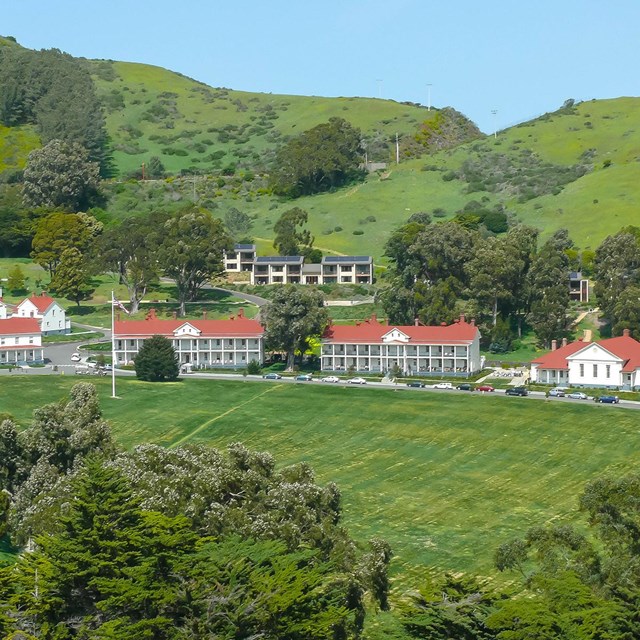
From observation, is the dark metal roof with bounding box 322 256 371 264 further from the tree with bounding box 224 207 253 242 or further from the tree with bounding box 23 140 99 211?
the tree with bounding box 23 140 99 211

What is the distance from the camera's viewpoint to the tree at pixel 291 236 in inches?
6388

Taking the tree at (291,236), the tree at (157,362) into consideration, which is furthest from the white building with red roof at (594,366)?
the tree at (291,236)

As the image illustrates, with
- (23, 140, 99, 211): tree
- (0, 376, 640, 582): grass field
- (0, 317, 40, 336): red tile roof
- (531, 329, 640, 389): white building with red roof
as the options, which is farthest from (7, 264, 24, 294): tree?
(531, 329, 640, 389): white building with red roof

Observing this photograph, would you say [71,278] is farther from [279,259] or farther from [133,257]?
[279,259]

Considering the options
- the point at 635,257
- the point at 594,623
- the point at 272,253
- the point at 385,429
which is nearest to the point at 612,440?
the point at 385,429

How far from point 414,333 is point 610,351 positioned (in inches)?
691

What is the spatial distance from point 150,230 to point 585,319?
45.0m

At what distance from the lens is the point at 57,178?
597 feet

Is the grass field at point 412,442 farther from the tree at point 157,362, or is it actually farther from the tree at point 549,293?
the tree at point 549,293

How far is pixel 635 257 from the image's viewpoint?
131 m

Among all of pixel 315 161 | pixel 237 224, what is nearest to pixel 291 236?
pixel 237 224

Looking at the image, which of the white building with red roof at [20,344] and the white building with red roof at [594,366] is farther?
the white building with red roof at [20,344]

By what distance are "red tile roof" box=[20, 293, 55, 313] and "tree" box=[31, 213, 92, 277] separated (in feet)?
44.7

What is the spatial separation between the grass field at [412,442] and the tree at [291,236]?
47948 millimetres
